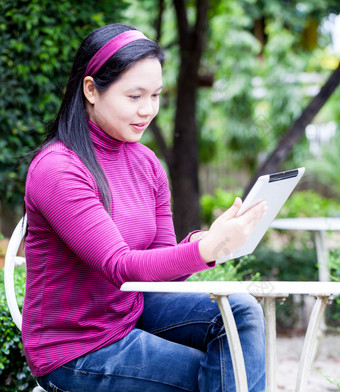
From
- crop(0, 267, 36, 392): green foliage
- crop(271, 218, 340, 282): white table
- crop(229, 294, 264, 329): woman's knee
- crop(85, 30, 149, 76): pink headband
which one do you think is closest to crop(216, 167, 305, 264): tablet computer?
crop(229, 294, 264, 329): woman's knee

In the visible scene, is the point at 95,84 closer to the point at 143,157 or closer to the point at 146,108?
the point at 146,108

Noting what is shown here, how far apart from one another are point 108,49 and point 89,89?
0.12m

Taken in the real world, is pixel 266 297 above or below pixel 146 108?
below

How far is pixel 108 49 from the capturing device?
1.55 m

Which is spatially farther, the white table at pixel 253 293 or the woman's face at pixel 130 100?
the woman's face at pixel 130 100

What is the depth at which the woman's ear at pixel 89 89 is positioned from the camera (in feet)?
5.21

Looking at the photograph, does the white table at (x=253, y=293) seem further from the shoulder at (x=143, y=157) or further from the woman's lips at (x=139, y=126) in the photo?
the shoulder at (x=143, y=157)

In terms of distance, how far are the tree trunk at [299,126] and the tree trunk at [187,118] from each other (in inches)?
21.2

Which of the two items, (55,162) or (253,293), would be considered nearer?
(253,293)

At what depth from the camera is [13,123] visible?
3520 millimetres

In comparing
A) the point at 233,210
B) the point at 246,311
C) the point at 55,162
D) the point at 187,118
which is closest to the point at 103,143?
the point at 55,162

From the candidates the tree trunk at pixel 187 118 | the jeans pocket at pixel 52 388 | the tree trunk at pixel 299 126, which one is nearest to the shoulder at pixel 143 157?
the jeans pocket at pixel 52 388

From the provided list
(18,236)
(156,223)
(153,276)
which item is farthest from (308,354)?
(18,236)

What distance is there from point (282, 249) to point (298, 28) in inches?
396
